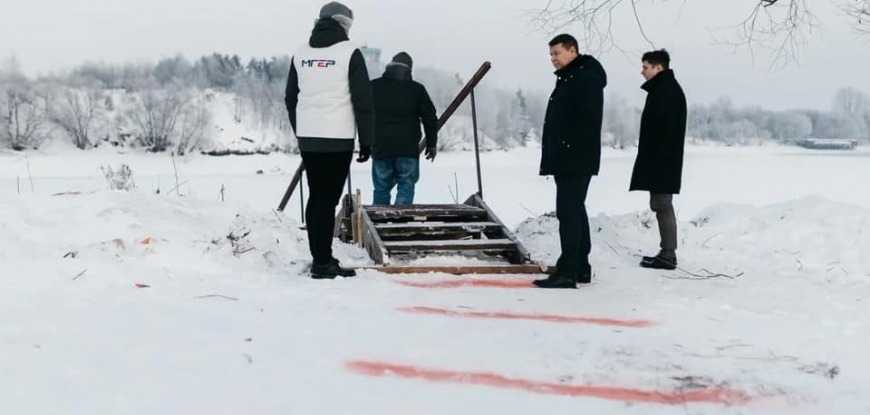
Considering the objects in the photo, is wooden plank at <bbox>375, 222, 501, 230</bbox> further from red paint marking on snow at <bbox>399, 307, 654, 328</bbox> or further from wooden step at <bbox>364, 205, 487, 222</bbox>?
red paint marking on snow at <bbox>399, 307, 654, 328</bbox>

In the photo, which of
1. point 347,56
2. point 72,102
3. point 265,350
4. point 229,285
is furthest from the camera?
point 72,102

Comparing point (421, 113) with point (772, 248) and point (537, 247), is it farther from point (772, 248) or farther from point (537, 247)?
point (772, 248)

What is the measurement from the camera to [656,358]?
9.12ft

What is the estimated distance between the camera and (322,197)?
4.30m

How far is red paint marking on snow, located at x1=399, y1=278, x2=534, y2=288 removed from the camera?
4164 millimetres

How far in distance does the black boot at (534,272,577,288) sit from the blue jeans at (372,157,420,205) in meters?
2.84

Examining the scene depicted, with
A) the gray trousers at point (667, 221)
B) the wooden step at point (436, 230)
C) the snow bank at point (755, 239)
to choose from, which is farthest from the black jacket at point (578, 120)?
the wooden step at point (436, 230)

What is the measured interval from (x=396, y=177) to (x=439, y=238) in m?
1.42

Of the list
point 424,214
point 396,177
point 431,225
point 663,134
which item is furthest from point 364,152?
point 396,177

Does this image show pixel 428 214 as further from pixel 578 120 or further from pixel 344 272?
pixel 578 120

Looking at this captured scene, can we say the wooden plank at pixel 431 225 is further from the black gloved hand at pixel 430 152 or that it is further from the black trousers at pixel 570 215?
the black trousers at pixel 570 215

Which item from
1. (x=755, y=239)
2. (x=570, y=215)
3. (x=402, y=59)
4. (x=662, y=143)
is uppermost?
(x=402, y=59)

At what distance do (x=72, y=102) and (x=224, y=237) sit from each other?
8344 centimetres

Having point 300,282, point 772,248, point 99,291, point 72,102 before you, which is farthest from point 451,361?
point 72,102
